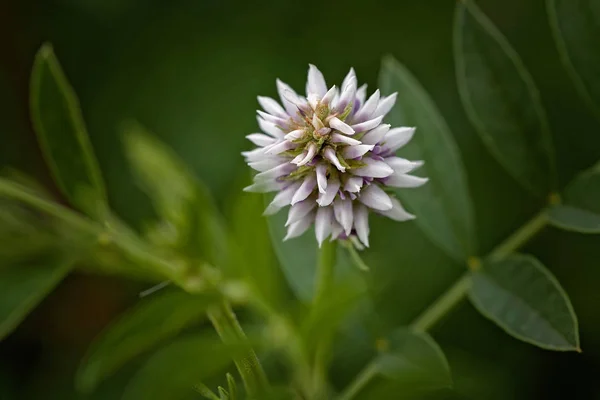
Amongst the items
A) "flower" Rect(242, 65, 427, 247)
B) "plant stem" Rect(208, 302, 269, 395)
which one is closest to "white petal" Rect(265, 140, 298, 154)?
"flower" Rect(242, 65, 427, 247)

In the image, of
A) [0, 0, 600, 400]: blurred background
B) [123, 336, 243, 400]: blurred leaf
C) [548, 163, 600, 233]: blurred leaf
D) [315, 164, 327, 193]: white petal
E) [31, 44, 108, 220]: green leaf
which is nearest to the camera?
[315, 164, 327, 193]: white petal

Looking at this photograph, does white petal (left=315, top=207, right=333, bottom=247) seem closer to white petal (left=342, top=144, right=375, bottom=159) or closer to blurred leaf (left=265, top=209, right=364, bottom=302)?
white petal (left=342, top=144, right=375, bottom=159)

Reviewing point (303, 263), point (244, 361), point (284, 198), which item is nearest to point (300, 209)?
point (284, 198)

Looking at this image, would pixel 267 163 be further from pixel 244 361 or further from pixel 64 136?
pixel 64 136

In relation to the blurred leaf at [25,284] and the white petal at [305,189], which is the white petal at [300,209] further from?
the blurred leaf at [25,284]

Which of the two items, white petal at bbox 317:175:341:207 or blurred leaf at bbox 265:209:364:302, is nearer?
white petal at bbox 317:175:341:207

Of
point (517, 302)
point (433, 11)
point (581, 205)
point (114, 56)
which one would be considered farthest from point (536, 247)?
point (114, 56)

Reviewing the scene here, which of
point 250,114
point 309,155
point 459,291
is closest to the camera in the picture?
point 309,155
